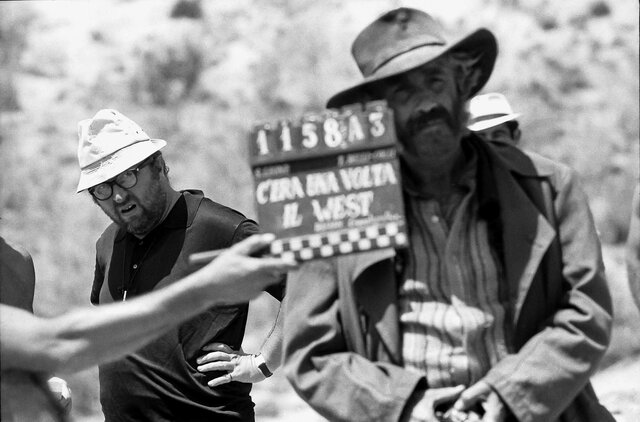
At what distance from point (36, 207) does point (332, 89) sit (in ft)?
10.1

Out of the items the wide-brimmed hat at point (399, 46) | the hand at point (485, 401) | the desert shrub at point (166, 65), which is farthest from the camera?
the desert shrub at point (166, 65)

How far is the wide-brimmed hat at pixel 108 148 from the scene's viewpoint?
533 cm

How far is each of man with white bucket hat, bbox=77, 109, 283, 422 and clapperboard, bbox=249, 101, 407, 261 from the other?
5.48 ft

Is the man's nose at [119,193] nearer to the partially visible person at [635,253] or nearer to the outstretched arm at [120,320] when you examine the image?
the outstretched arm at [120,320]

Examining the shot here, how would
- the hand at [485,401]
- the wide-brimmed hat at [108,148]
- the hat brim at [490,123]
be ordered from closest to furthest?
the hand at [485,401] → the wide-brimmed hat at [108,148] → the hat brim at [490,123]

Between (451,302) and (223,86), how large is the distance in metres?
11.3

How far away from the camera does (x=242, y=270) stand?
352 cm

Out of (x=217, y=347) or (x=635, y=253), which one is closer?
(x=635, y=253)

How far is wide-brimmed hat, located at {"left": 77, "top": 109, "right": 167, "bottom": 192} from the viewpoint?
5328 millimetres

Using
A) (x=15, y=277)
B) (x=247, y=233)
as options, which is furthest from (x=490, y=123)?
(x=15, y=277)

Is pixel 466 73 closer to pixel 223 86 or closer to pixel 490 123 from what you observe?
pixel 490 123

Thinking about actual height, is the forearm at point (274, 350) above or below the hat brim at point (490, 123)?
below

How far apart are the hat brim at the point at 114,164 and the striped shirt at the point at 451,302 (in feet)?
5.60

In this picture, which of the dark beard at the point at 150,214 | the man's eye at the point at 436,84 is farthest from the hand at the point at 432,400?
the dark beard at the point at 150,214
